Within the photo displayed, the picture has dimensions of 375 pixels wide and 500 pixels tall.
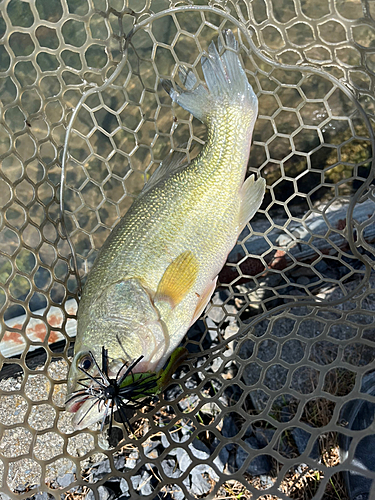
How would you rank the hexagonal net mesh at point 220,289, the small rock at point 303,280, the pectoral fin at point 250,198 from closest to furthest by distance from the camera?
the hexagonal net mesh at point 220,289 < the pectoral fin at point 250,198 < the small rock at point 303,280

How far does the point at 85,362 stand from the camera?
81.9 inches

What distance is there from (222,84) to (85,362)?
1.68 meters

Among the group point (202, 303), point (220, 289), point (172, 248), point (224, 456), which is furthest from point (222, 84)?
point (224, 456)

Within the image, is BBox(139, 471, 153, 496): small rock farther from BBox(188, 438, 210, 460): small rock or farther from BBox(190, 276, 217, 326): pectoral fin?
BBox(190, 276, 217, 326): pectoral fin

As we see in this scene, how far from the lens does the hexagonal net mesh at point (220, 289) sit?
236 centimetres

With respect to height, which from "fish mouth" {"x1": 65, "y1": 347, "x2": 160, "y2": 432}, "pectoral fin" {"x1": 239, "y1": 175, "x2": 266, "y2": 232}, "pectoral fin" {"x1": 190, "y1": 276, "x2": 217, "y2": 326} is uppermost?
"pectoral fin" {"x1": 239, "y1": 175, "x2": 266, "y2": 232}

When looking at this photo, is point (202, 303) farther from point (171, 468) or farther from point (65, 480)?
point (65, 480)

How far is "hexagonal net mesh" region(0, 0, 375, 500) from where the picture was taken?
2361mm

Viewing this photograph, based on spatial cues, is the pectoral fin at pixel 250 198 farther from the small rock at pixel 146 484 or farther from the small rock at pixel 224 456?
the small rock at pixel 146 484

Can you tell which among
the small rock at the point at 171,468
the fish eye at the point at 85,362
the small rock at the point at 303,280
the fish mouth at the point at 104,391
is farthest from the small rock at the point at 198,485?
the small rock at the point at 303,280

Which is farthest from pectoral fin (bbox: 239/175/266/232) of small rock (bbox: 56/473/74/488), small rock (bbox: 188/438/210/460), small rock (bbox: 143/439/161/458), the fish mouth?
small rock (bbox: 56/473/74/488)

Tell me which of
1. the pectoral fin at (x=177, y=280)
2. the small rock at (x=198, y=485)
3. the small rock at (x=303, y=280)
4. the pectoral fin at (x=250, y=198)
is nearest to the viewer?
the pectoral fin at (x=177, y=280)

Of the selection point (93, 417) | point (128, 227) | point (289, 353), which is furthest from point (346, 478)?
point (128, 227)

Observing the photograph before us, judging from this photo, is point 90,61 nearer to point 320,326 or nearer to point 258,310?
point 258,310
